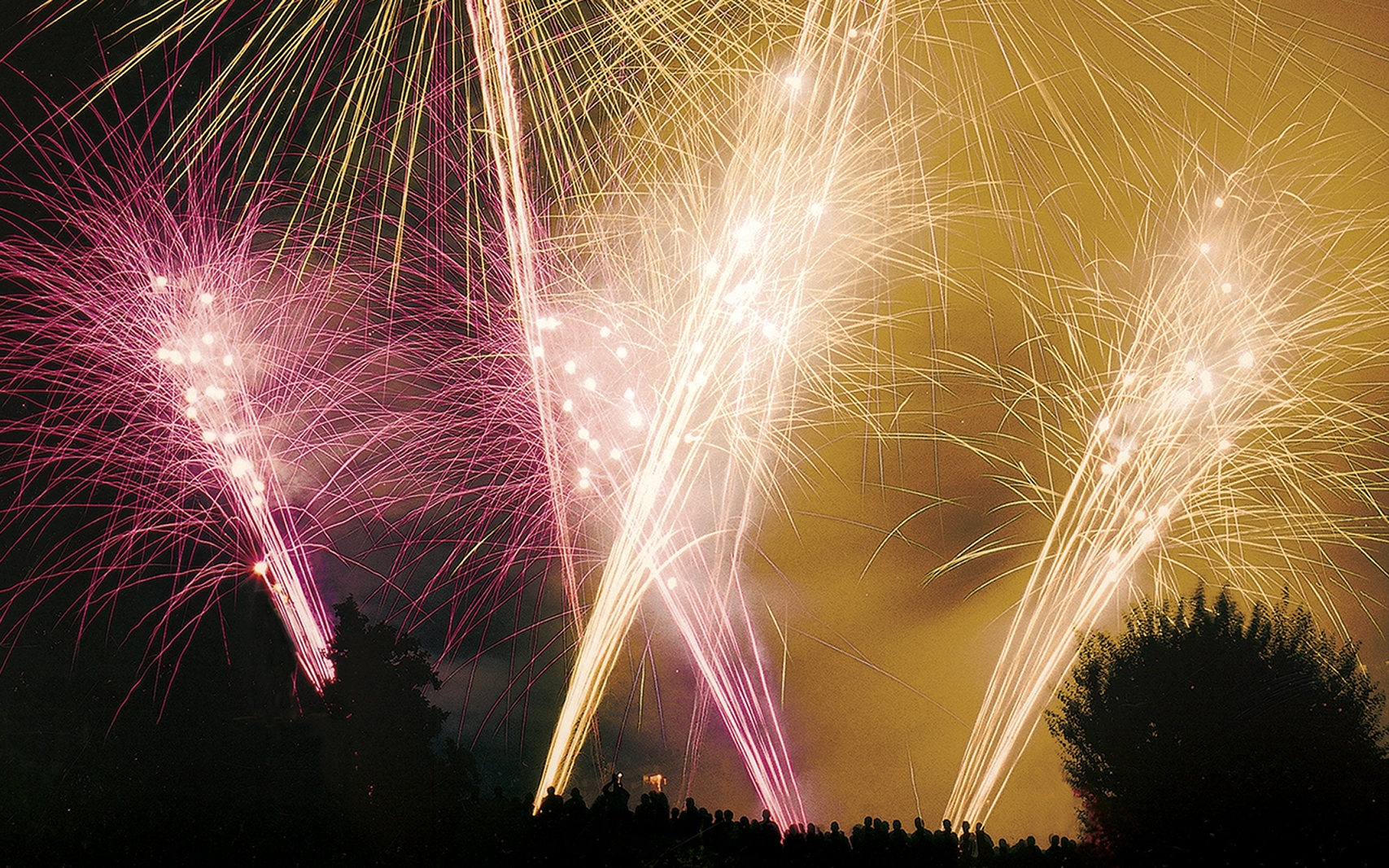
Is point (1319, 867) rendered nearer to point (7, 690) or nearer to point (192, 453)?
point (192, 453)

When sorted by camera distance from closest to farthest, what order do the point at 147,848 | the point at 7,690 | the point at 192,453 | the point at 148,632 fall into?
1. the point at 147,848
2. the point at 192,453
3. the point at 7,690
4. the point at 148,632

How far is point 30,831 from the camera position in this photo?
11.2m

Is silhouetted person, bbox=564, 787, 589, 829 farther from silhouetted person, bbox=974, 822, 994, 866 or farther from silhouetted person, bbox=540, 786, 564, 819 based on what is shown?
silhouetted person, bbox=974, 822, 994, 866

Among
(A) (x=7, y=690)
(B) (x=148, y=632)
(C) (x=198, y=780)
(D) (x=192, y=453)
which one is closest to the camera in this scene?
(C) (x=198, y=780)

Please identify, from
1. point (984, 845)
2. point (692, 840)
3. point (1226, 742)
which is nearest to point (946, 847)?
point (984, 845)

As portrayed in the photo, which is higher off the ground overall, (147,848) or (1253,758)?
(1253,758)

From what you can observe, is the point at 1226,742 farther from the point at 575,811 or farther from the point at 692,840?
the point at 575,811

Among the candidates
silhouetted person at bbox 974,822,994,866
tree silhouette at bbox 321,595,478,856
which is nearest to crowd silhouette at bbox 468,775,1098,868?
silhouetted person at bbox 974,822,994,866

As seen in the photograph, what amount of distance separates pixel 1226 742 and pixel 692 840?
6.60 metres

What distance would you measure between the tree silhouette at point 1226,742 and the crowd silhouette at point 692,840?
4.61 ft

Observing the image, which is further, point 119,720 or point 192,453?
point 119,720

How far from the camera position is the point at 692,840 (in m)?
10.3

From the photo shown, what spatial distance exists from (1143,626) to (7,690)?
61.4ft

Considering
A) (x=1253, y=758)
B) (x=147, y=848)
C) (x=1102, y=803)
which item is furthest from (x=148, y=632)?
(x=1253, y=758)
